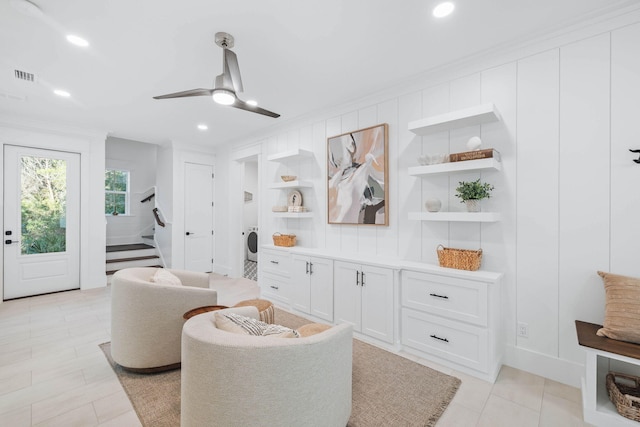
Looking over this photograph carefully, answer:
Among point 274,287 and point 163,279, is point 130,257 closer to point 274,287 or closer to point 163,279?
point 274,287

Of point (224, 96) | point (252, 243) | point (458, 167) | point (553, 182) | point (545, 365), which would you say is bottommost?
point (545, 365)

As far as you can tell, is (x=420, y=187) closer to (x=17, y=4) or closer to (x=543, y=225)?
(x=543, y=225)

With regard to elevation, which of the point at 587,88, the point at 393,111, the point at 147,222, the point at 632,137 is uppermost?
the point at 393,111

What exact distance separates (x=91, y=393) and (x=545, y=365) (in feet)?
11.5

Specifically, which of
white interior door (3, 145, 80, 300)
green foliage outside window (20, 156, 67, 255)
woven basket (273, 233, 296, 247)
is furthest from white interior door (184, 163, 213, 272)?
woven basket (273, 233, 296, 247)

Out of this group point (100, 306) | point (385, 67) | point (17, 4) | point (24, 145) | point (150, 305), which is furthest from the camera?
point (24, 145)

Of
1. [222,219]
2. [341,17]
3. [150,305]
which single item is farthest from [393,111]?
[222,219]

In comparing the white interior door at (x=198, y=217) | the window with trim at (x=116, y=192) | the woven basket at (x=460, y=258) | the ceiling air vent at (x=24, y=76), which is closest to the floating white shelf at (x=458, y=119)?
the woven basket at (x=460, y=258)

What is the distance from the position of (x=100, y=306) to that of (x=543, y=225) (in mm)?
5274

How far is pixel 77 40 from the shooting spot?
234 cm

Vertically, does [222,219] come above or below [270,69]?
below

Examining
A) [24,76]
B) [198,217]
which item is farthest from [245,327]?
[198,217]

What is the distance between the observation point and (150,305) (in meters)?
2.24

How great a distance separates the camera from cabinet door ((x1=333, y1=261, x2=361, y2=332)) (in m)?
2.99
